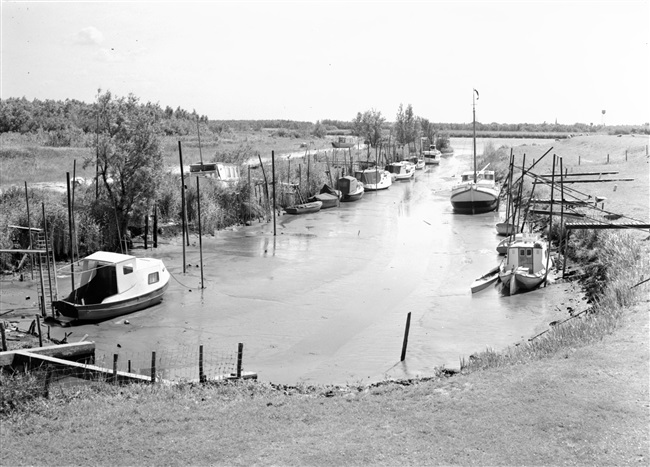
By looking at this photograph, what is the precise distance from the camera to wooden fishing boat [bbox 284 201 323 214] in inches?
2210

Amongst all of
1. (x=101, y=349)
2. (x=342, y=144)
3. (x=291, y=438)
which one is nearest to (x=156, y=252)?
(x=101, y=349)

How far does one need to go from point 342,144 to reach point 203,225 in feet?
227

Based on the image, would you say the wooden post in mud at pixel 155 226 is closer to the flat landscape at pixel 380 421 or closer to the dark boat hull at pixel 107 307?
the dark boat hull at pixel 107 307

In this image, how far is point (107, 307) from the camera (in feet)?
86.1

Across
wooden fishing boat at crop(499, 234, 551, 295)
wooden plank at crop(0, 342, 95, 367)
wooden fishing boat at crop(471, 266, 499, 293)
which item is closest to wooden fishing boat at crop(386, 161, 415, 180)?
wooden fishing boat at crop(471, 266, 499, 293)

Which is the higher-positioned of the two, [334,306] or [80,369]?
[80,369]

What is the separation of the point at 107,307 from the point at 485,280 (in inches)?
646

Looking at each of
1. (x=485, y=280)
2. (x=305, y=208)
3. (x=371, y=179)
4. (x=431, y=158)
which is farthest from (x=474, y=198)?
(x=431, y=158)

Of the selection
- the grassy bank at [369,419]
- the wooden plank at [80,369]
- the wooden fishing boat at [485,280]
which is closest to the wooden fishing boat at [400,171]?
the wooden fishing boat at [485,280]

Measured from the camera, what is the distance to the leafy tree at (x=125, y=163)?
38.1 metres

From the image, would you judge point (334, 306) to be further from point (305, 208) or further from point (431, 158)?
point (431, 158)

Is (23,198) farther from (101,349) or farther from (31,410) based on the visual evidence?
(31,410)

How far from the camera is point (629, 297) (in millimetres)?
21828

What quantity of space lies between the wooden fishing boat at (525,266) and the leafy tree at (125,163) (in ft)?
65.2
